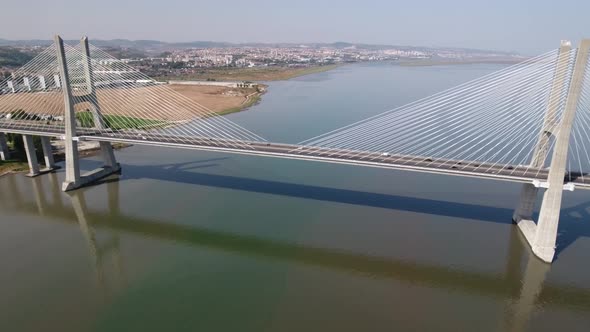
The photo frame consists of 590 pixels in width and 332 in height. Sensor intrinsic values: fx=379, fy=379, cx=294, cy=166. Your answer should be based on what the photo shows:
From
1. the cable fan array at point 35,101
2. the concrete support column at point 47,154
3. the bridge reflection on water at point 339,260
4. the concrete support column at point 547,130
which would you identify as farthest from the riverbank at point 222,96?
the concrete support column at point 547,130

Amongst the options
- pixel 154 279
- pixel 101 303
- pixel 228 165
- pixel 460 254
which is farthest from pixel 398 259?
pixel 228 165

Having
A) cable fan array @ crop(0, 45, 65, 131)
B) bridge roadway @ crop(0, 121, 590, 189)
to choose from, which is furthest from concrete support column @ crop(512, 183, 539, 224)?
cable fan array @ crop(0, 45, 65, 131)

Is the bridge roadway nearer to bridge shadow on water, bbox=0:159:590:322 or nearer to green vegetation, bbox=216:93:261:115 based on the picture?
bridge shadow on water, bbox=0:159:590:322

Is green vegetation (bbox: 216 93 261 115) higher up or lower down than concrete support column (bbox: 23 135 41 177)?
lower down

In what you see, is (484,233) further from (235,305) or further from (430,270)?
(235,305)

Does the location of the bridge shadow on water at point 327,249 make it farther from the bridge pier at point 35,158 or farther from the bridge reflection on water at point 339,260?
the bridge pier at point 35,158

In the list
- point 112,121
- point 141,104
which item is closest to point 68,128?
point 112,121
